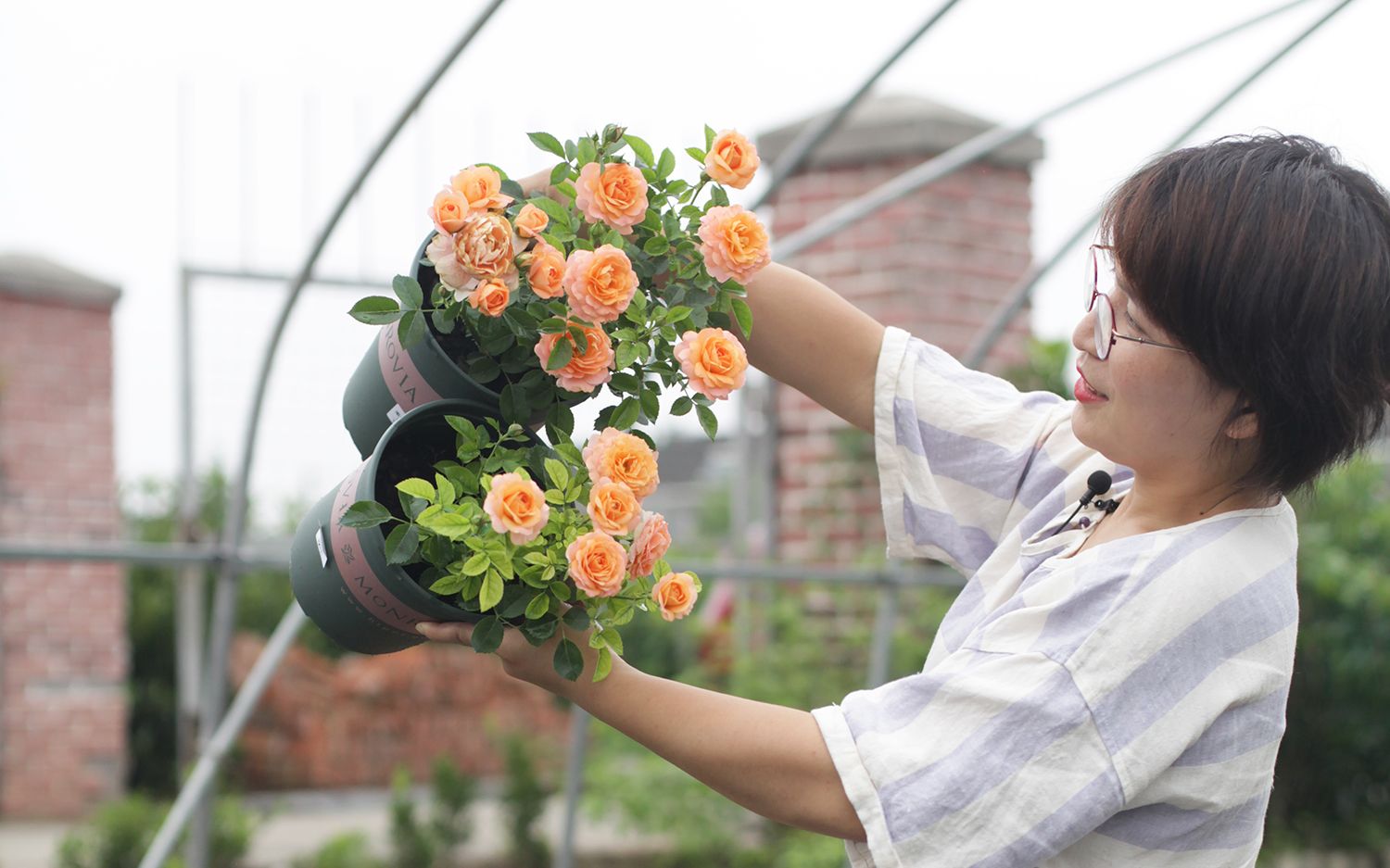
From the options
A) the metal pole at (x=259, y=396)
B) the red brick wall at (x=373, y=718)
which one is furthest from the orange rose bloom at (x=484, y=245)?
the red brick wall at (x=373, y=718)

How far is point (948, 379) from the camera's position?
Result: 4.16ft

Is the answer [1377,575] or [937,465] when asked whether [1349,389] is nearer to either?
[937,465]

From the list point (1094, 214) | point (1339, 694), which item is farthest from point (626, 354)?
point (1339, 694)

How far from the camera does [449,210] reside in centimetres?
103

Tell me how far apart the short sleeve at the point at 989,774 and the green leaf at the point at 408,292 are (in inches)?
18.3

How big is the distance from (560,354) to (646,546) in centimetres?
16

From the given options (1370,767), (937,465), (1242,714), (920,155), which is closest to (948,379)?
(937,465)

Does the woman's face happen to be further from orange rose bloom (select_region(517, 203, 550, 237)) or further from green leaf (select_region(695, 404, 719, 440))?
orange rose bloom (select_region(517, 203, 550, 237))

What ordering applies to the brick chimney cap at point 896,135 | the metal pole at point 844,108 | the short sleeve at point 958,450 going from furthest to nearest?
the brick chimney cap at point 896,135 < the metal pole at point 844,108 < the short sleeve at point 958,450

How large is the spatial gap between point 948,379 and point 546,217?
0.41m

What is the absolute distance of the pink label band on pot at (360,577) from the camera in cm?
106

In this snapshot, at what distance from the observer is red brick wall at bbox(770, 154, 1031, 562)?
374cm

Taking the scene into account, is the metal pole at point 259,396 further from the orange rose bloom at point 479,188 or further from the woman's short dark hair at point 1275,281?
the woman's short dark hair at point 1275,281

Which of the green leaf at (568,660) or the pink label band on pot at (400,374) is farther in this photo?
the pink label band on pot at (400,374)
